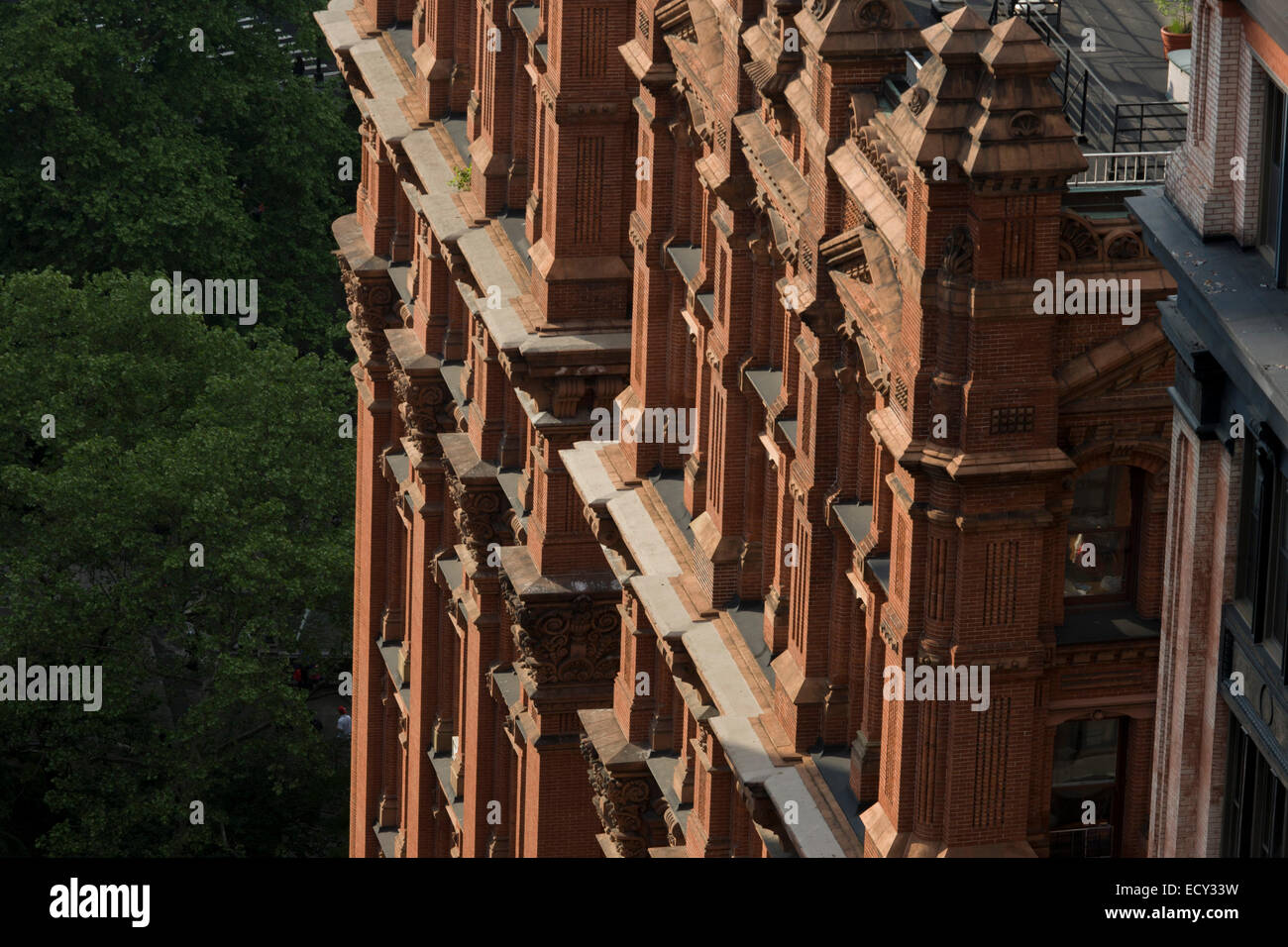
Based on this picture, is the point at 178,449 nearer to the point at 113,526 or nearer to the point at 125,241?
the point at 113,526

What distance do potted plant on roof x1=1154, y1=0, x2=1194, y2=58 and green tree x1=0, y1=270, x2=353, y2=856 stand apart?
4754cm

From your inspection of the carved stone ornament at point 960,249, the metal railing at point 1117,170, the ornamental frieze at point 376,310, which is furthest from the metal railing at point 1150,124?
the ornamental frieze at point 376,310

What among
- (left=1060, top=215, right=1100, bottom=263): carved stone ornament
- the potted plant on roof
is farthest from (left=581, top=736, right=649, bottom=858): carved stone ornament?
(left=1060, top=215, right=1100, bottom=263): carved stone ornament

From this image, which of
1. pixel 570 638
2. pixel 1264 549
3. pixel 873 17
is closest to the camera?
pixel 1264 549

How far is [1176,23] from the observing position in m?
55.5

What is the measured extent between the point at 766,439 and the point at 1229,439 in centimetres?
1378

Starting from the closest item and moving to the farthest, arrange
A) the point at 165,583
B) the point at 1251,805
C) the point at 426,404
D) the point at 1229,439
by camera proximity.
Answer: the point at 1229,439 → the point at 1251,805 → the point at 426,404 → the point at 165,583

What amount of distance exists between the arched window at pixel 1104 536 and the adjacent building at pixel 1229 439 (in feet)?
9.83

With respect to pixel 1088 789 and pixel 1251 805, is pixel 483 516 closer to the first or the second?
pixel 1088 789

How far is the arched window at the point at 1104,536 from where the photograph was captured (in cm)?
5381

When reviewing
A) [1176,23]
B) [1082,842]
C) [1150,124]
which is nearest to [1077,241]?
[1150,124]

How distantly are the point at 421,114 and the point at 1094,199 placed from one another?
3590 centimetres

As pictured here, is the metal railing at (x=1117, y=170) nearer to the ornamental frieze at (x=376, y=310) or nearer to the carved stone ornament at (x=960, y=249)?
the carved stone ornament at (x=960, y=249)

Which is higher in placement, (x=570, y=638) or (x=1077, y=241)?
(x=1077, y=241)
